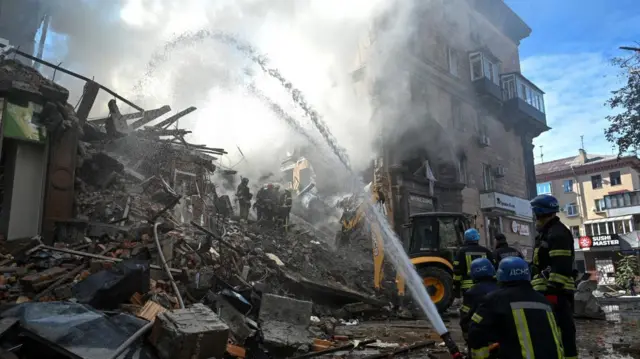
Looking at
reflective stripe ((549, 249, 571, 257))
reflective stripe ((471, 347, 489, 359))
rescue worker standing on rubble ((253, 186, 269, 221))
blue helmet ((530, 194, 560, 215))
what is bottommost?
reflective stripe ((471, 347, 489, 359))

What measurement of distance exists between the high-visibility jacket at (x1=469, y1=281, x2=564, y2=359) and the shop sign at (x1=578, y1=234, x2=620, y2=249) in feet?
130

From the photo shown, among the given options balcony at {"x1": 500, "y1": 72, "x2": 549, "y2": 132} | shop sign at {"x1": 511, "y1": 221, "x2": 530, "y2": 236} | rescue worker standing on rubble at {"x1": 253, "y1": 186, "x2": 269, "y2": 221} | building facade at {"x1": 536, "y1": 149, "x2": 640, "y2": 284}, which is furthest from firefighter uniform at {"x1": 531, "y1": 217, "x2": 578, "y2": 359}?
building facade at {"x1": 536, "y1": 149, "x2": 640, "y2": 284}

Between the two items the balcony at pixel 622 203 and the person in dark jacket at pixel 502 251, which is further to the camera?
the balcony at pixel 622 203

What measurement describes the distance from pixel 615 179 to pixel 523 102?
796 inches

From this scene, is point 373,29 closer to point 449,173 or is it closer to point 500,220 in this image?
point 449,173

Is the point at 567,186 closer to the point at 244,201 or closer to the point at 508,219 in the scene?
the point at 508,219

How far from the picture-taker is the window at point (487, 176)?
2702 cm

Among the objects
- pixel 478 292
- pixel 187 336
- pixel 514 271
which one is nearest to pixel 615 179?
pixel 478 292

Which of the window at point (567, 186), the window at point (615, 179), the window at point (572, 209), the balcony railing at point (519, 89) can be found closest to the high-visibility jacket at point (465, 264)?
the balcony railing at point (519, 89)

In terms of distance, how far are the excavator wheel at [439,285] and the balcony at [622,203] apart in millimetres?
39464

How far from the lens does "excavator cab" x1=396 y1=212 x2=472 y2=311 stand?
33.0ft

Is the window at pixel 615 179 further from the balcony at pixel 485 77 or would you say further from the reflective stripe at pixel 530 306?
the reflective stripe at pixel 530 306

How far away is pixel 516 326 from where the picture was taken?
8.52 feet

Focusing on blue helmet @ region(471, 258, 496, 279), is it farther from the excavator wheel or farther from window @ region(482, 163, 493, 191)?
window @ region(482, 163, 493, 191)
